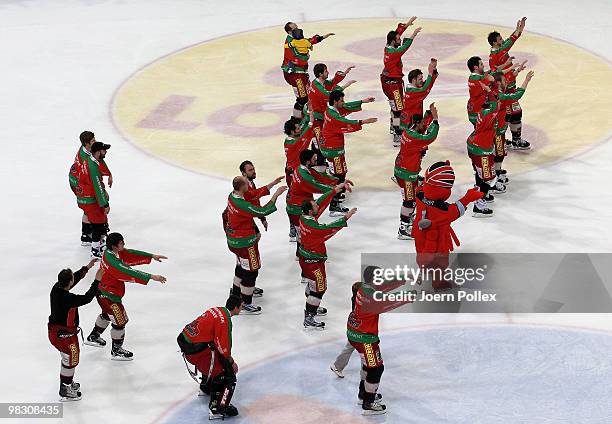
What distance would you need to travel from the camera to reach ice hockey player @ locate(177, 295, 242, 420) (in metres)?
13.2

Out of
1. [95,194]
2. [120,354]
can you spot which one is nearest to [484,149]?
[95,194]

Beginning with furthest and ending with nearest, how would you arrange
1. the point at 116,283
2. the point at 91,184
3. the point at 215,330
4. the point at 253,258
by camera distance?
1. the point at 91,184
2. the point at 253,258
3. the point at 116,283
4. the point at 215,330

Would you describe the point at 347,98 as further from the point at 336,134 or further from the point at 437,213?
the point at 437,213

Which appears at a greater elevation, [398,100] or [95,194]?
[398,100]

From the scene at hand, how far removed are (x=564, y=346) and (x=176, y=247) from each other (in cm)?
706

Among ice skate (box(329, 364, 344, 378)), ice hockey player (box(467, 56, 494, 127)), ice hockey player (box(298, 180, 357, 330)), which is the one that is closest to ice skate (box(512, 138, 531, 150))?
ice hockey player (box(467, 56, 494, 127))

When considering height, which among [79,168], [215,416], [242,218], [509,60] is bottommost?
[215,416]

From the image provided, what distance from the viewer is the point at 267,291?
1673cm

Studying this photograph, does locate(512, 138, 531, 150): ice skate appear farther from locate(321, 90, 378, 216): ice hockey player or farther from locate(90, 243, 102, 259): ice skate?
locate(90, 243, 102, 259): ice skate

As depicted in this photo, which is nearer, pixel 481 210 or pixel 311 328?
pixel 311 328

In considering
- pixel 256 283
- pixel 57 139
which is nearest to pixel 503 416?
pixel 256 283

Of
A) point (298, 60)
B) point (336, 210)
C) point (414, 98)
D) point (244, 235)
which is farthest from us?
point (298, 60)

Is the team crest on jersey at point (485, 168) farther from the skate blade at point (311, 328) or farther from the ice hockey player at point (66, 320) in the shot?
the ice hockey player at point (66, 320)

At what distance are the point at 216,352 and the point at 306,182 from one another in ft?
14.5
